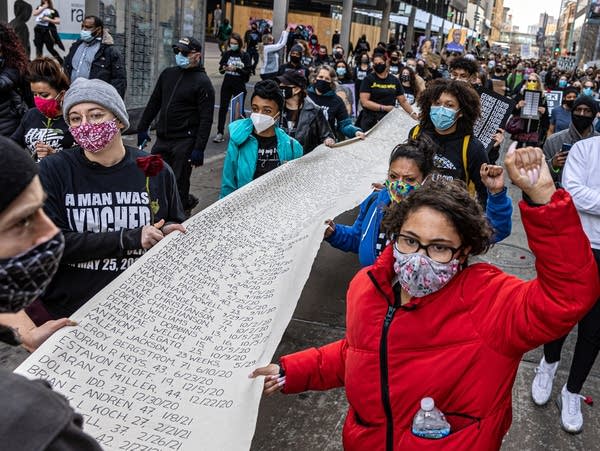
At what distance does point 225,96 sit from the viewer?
38.3 ft

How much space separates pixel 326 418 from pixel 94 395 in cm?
183

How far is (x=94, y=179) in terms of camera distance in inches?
116

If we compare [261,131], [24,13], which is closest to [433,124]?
[261,131]

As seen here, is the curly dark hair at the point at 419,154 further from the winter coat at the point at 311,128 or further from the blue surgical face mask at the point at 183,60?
the blue surgical face mask at the point at 183,60

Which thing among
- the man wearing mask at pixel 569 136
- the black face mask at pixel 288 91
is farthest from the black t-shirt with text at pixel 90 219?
the black face mask at pixel 288 91

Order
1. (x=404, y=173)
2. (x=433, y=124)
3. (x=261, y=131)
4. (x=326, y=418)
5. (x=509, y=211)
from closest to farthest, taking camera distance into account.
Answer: (x=509, y=211) → (x=404, y=173) → (x=326, y=418) → (x=433, y=124) → (x=261, y=131)

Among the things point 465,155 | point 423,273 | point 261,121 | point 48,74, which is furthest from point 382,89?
point 423,273

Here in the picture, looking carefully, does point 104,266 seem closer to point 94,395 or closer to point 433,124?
point 94,395

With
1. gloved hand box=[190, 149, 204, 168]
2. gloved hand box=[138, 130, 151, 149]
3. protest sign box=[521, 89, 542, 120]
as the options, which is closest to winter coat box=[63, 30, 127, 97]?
gloved hand box=[138, 130, 151, 149]

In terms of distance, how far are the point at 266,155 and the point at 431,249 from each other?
2892 mm

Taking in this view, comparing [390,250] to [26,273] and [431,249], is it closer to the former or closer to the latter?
[431,249]

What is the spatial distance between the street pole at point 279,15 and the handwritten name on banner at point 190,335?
57.0 feet

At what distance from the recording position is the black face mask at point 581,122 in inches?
225

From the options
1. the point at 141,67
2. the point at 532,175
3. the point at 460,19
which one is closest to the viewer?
the point at 532,175
